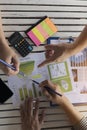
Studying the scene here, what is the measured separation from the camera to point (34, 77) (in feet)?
4.37

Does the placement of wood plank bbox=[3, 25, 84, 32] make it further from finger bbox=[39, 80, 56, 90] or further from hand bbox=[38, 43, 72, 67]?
finger bbox=[39, 80, 56, 90]

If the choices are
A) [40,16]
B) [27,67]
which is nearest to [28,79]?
[27,67]

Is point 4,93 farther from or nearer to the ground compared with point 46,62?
nearer to the ground

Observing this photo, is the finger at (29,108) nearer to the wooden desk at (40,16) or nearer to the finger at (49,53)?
the wooden desk at (40,16)

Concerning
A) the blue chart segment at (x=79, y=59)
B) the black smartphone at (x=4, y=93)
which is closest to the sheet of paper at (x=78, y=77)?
the blue chart segment at (x=79, y=59)

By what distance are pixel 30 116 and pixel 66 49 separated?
0.96ft

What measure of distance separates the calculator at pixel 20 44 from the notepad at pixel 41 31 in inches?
1.2

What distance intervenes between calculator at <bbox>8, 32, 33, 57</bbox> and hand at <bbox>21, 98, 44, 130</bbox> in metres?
0.19

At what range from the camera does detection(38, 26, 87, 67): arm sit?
128cm

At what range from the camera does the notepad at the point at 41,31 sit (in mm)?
1322

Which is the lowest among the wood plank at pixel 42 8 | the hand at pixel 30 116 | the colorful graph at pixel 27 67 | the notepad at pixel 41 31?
the hand at pixel 30 116

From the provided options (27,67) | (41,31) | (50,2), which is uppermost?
(50,2)

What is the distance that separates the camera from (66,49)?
1.28 m

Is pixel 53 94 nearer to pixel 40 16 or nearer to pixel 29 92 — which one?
pixel 29 92
